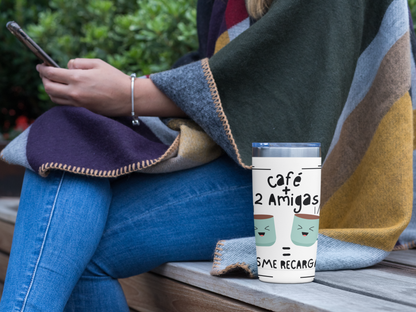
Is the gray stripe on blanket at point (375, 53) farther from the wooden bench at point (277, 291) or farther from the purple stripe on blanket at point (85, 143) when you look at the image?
the purple stripe on blanket at point (85, 143)

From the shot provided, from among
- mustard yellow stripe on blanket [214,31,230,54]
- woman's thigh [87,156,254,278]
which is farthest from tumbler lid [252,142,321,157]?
mustard yellow stripe on blanket [214,31,230,54]

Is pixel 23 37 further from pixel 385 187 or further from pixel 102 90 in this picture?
pixel 385 187

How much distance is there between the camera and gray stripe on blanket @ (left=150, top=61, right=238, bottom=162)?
77 cm

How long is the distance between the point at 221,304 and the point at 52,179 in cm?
37

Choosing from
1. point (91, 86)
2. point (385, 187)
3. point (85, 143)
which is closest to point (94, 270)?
point (85, 143)

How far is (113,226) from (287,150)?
1.27 feet

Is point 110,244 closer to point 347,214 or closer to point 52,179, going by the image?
point 52,179

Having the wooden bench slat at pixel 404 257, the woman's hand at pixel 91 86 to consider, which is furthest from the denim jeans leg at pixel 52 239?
the wooden bench slat at pixel 404 257

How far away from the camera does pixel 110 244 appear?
0.82 m

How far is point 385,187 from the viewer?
2.58 feet

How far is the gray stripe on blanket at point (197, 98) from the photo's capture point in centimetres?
77

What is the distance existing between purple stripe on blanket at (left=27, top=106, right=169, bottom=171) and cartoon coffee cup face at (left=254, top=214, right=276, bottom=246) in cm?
25

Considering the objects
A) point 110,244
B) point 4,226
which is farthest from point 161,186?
point 4,226

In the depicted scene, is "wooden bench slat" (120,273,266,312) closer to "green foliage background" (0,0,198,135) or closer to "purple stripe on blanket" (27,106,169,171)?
"purple stripe on blanket" (27,106,169,171)
